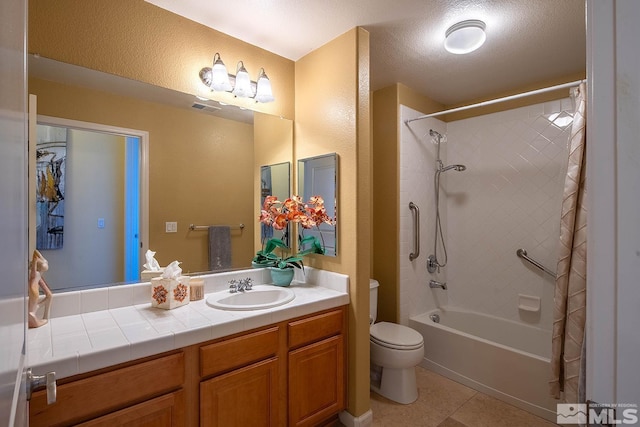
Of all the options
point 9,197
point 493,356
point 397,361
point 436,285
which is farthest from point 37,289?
point 436,285

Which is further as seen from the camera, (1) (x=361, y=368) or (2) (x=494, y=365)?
(2) (x=494, y=365)

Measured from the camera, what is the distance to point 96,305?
1.50 m

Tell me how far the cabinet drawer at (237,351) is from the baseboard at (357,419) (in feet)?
2.54

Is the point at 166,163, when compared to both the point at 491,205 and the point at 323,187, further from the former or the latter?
the point at 491,205

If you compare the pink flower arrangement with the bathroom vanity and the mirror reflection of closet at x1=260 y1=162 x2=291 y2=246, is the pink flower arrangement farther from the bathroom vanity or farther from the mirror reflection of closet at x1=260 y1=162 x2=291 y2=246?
the bathroom vanity

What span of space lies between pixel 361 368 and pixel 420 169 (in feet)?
6.10

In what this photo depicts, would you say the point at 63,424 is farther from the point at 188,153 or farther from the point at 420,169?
the point at 420,169

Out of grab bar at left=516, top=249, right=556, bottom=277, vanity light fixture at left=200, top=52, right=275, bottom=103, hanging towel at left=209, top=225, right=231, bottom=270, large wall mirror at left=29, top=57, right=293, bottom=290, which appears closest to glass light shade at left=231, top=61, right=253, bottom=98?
vanity light fixture at left=200, top=52, right=275, bottom=103

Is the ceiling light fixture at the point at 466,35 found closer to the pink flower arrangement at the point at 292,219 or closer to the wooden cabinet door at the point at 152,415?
the pink flower arrangement at the point at 292,219

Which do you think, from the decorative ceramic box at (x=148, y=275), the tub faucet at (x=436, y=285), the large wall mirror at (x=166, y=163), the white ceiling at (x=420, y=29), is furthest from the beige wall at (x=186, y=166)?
the tub faucet at (x=436, y=285)

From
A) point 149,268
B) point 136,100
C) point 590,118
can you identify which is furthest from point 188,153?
point 590,118

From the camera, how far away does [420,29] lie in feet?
6.28

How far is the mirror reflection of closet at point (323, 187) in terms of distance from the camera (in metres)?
2.01

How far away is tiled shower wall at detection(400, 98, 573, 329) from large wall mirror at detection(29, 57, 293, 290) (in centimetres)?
140
